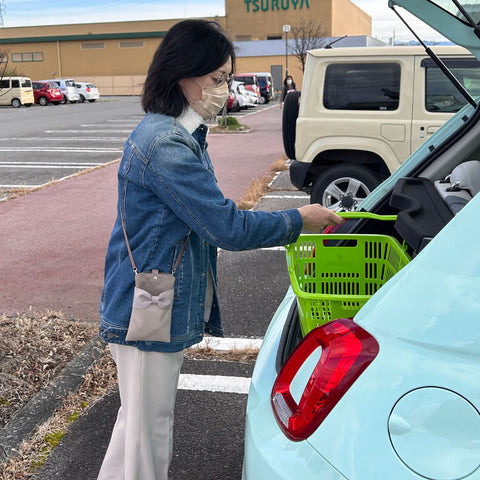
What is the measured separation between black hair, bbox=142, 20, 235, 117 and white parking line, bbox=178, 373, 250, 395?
1965 millimetres

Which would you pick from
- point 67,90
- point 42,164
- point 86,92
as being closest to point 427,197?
point 42,164

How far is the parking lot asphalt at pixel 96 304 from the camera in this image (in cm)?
300

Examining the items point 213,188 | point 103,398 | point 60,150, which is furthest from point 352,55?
point 60,150

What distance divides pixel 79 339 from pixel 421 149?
2.50 metres

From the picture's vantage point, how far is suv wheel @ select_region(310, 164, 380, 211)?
7582 millimetres

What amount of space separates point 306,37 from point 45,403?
2020 inches

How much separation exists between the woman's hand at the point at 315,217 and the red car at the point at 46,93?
1677 inches

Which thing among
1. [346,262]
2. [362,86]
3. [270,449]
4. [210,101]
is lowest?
[270,449]

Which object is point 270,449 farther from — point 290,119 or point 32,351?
point 290,119

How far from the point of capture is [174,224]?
2109 millimetres

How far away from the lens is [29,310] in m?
4.93

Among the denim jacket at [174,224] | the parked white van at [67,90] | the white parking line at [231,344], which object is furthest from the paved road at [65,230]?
the parked white van at [67,90]

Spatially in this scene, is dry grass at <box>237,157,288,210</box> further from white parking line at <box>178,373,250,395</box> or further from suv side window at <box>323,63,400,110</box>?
white parking line at <box>178,373,250,395</box>

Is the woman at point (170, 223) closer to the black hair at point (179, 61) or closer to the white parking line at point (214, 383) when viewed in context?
the black hair at point (179, 61)
